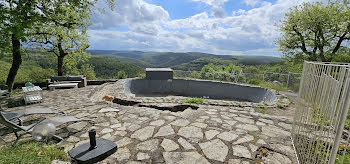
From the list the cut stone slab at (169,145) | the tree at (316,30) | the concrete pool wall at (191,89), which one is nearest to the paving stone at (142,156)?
the cut stone slab at (169,145)

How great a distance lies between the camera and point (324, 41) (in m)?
10.8

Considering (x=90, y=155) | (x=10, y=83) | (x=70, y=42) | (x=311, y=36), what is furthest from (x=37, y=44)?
(x=311, y=36)

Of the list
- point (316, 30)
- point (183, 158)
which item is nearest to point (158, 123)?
point (183, 158)

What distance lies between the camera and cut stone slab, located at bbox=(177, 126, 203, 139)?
8.34ft

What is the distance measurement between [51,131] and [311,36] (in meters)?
15.0

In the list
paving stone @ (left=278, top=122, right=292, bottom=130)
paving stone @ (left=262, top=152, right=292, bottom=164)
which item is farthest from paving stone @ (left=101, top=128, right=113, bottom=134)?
paving stone @ (left=278, top=122, right=292, bottom=130)

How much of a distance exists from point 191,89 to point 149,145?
354 inches

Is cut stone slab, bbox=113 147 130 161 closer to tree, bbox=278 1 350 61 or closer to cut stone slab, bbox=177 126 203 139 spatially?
cut stone slab, bbox=177 126 203 139

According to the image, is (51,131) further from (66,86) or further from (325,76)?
(66,86)

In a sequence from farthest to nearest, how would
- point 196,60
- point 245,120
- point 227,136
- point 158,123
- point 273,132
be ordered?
point 196,60 → point 245,120 → point 158,123 → point 273,132 → point 227,136

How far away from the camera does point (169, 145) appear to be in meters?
2.28

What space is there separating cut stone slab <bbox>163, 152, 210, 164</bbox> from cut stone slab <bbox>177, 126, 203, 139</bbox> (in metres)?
0.46

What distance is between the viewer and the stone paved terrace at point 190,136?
204 centimetres

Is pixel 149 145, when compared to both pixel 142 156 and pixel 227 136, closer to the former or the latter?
pixel 142 156
